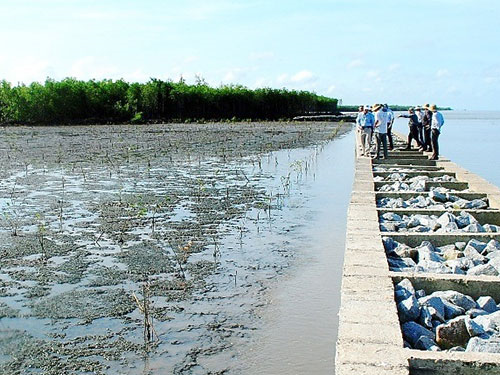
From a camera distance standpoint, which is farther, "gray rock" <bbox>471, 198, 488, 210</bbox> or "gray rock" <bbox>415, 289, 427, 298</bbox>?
"gray rock" <bbox>471, 198, 488, 210</bbox>

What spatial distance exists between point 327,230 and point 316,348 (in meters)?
4.62

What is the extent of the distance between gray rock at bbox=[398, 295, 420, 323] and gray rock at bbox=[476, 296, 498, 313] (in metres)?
0.57

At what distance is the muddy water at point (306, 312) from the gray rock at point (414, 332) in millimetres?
844

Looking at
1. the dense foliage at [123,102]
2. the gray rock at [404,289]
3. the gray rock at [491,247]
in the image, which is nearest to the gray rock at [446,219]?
the gray rock at [491,247]

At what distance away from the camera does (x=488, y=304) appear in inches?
181

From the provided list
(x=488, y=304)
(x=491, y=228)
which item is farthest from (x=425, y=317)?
(x=491, y=228)

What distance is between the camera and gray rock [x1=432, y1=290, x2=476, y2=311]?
464 centimetres

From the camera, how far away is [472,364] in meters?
3.39

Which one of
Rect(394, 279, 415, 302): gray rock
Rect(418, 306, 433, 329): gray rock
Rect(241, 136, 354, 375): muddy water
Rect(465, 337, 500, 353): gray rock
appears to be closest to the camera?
Rect(465, 337, 500, 353): gray rock

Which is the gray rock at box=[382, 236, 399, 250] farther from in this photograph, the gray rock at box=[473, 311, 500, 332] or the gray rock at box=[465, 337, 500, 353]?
the gray rock at box=[465, 337, 500, 353]

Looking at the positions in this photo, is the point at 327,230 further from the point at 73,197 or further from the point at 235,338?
the point at 73,197

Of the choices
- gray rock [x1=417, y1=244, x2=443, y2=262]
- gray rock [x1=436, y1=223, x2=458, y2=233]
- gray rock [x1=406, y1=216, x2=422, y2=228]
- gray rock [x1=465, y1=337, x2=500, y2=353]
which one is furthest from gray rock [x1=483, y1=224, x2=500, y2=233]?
gray rock [x1=465, y1=337, x2=500, y2=353]

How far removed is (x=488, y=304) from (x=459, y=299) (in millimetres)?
211

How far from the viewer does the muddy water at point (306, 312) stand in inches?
192
